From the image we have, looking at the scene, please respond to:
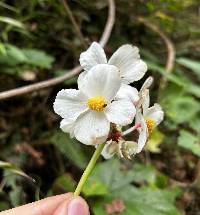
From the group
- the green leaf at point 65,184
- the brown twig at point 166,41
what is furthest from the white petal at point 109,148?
the brown twig at point 166,41

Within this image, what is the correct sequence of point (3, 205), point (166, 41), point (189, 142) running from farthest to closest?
1. point (166, 41)
2. point (189, 142)
3. point (3, 205)

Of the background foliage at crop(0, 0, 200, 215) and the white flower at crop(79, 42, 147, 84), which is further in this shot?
the background foliage at crop(0, 0, 200, 215)

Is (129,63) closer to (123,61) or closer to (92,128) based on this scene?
(123,61)

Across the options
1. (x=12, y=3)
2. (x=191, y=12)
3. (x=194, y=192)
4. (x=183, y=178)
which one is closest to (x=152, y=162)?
(x=183, y=178)

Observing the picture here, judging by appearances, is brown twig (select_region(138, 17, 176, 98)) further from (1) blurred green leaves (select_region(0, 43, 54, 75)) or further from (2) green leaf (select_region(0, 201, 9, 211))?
(2) green leaf (select_region(0, 201, 9, 211))

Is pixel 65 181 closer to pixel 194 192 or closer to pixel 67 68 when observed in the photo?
pixel 194 192

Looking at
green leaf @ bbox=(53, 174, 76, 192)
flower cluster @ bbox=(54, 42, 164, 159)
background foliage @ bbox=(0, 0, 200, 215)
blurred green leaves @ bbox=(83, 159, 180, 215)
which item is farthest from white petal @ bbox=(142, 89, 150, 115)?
green leaf @ bbox=(53, 174, 76, 192)

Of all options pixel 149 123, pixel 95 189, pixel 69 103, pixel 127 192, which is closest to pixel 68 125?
pixel 69 103
